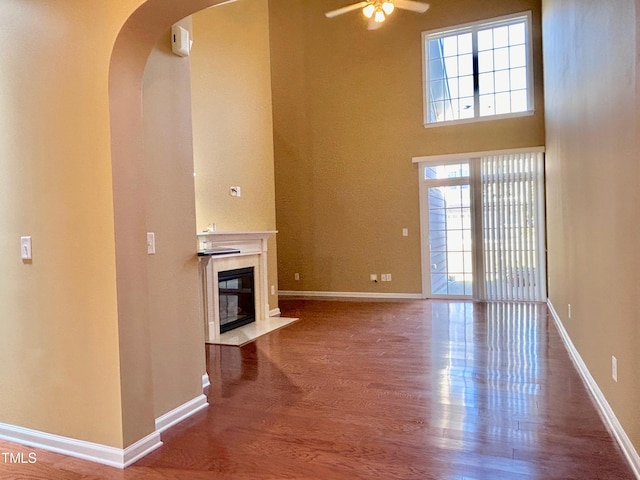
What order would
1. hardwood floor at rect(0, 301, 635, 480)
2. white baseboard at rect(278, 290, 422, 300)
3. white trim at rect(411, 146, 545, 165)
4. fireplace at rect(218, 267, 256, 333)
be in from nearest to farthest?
hardwood floor at rect(0, 301, 635, 480)
fireplace at rect(218, 267, 256, 333)
white trim at rect(411, 146, 545, 165)
white baseboard at rect(278, 290, 422, 300)

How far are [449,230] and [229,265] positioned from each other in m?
3.66

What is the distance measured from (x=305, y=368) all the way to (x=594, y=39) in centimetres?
306

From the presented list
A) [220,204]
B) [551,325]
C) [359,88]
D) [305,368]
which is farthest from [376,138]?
[305,368]

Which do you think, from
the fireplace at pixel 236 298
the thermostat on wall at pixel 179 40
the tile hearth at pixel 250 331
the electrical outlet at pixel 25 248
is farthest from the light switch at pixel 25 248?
the fireplace at pixel 236 298

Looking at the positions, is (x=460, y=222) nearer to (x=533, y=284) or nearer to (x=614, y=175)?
(x=533, y=284)

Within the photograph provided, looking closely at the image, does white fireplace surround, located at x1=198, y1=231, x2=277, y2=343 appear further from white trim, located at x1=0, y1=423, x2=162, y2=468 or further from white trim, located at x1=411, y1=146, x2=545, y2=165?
white trim, located at x1=411, y1=146, x2=545, y2=165

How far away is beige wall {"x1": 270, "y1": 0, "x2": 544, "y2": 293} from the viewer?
705 centimetres

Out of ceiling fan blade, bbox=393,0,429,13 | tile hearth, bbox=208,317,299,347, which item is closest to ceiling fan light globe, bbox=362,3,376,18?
ceiling fan blade, bbox=393,0,429,13

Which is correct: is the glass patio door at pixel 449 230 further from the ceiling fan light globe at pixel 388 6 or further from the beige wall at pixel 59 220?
the beige wall at pixel 59 220

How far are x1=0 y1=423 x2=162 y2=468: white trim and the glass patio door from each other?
5534 millimetres

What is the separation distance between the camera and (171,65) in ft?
8.82

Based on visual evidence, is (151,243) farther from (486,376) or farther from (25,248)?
(486,376)

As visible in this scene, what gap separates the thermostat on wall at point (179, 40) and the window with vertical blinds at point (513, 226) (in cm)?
518

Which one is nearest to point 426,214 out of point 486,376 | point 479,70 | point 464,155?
point 464,155
